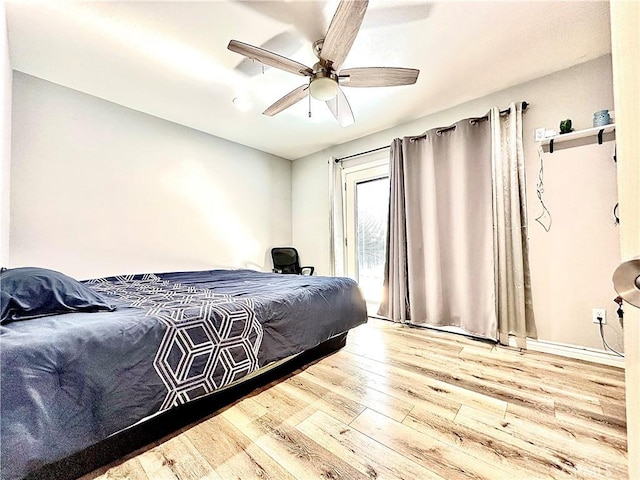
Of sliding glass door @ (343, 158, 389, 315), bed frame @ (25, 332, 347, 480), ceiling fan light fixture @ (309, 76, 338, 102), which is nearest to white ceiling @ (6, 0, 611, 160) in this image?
ceiling fan light fixture @ (309, 76, 338, 102)

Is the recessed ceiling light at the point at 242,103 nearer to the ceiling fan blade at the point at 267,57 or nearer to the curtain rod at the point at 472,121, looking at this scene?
the ceiling fan blade at the point at 267,57

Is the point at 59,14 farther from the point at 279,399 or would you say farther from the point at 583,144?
the point at 583,144

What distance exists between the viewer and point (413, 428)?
1.38 metres

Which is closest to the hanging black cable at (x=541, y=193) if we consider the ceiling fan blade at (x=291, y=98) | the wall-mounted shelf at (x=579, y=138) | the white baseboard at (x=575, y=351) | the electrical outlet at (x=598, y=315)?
the wall-mounted shelf at (x=579, y=138)

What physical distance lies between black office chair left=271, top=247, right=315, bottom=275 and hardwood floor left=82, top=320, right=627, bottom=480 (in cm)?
213

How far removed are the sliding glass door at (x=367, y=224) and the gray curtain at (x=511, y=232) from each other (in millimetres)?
1271

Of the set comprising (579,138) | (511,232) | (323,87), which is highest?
(323,87)

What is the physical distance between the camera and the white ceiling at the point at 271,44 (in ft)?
5.64

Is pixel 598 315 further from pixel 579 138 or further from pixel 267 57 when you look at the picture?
pixel 267 57

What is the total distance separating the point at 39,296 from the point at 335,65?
210 centimetres

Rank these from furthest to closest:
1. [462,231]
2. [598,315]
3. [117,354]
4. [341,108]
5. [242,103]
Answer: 1. [462,231]
2. [242,103]
3. [341,108]
4. [598,315]
5. [117,354]

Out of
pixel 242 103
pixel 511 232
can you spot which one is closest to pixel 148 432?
pixel 242 103

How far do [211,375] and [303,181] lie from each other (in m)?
3.58

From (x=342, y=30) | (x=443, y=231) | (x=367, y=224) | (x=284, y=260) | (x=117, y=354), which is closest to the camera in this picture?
(x=117, y=354)
